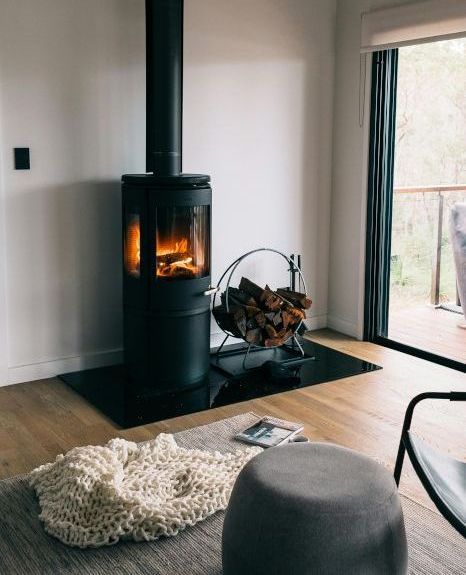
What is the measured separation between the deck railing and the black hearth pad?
132cm

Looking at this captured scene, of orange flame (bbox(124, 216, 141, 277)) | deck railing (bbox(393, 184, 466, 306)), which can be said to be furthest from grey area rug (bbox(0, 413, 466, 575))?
deck railing (bbox(393, 184, 466, 306))

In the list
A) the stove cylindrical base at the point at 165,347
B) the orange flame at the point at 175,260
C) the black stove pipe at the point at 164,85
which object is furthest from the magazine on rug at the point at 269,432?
the black stove pipe at the point at 164,85

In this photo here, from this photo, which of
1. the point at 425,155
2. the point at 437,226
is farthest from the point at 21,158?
the point at 437,226

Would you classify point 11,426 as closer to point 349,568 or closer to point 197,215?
point 197,215

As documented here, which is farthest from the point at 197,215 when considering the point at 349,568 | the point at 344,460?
the point at 349,568

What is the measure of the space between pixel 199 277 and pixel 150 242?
0.30 meters

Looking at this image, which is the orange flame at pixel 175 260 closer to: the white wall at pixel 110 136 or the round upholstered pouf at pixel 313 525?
the white wall at pixel 110 136

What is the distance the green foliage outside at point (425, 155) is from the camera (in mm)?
4566

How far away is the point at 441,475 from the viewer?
206cm

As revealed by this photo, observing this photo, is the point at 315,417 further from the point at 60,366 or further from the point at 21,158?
Result: the point at 21,158

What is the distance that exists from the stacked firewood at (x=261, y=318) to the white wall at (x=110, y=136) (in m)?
0.39

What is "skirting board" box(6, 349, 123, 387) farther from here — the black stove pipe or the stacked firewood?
the black stove pipe

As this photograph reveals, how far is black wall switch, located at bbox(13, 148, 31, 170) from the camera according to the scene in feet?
11.7

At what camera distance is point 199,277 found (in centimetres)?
367
